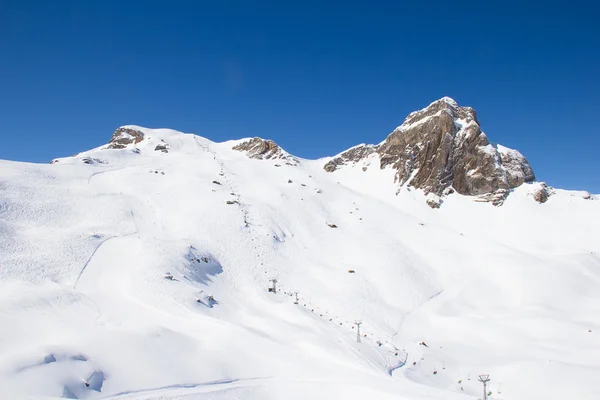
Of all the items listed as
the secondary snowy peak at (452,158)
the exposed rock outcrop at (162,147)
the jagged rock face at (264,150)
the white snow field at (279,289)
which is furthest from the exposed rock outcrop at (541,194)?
the exposed rock outcrop at (162,147)

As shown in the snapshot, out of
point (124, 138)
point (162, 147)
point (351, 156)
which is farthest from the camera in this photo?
point (124, 138)

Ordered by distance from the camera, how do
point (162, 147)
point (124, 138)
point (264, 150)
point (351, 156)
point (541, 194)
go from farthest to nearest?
1. point (124, 138)
2. point (351, 156)
3. point (264, 150)
4. point (162, 147)
5. point (541, 194)

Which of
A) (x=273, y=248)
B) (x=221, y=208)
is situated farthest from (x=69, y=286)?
(x=221, y=208)

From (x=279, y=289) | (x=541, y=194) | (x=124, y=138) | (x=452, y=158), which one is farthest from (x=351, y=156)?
(x=124, y=138)

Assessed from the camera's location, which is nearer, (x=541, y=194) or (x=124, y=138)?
(x=541, y=194)

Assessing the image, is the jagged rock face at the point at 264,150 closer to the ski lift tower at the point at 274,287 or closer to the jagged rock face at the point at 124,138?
the jagged rock face at the point at 124,138

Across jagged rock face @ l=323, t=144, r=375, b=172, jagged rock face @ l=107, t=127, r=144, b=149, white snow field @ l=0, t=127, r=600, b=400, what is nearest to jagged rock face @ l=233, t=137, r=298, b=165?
jagged rock face @ l=323, t=144, r=375, b=172

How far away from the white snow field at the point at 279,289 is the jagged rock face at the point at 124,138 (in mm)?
27584

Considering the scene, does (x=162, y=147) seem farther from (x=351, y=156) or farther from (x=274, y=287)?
(x=274, y=287)

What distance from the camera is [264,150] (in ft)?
298

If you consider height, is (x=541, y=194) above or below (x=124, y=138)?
below

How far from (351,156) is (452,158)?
1090 inches

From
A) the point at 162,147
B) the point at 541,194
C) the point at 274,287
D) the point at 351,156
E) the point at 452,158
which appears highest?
the point at 351,156

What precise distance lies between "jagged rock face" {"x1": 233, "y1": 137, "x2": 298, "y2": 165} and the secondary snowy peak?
2453 cm
